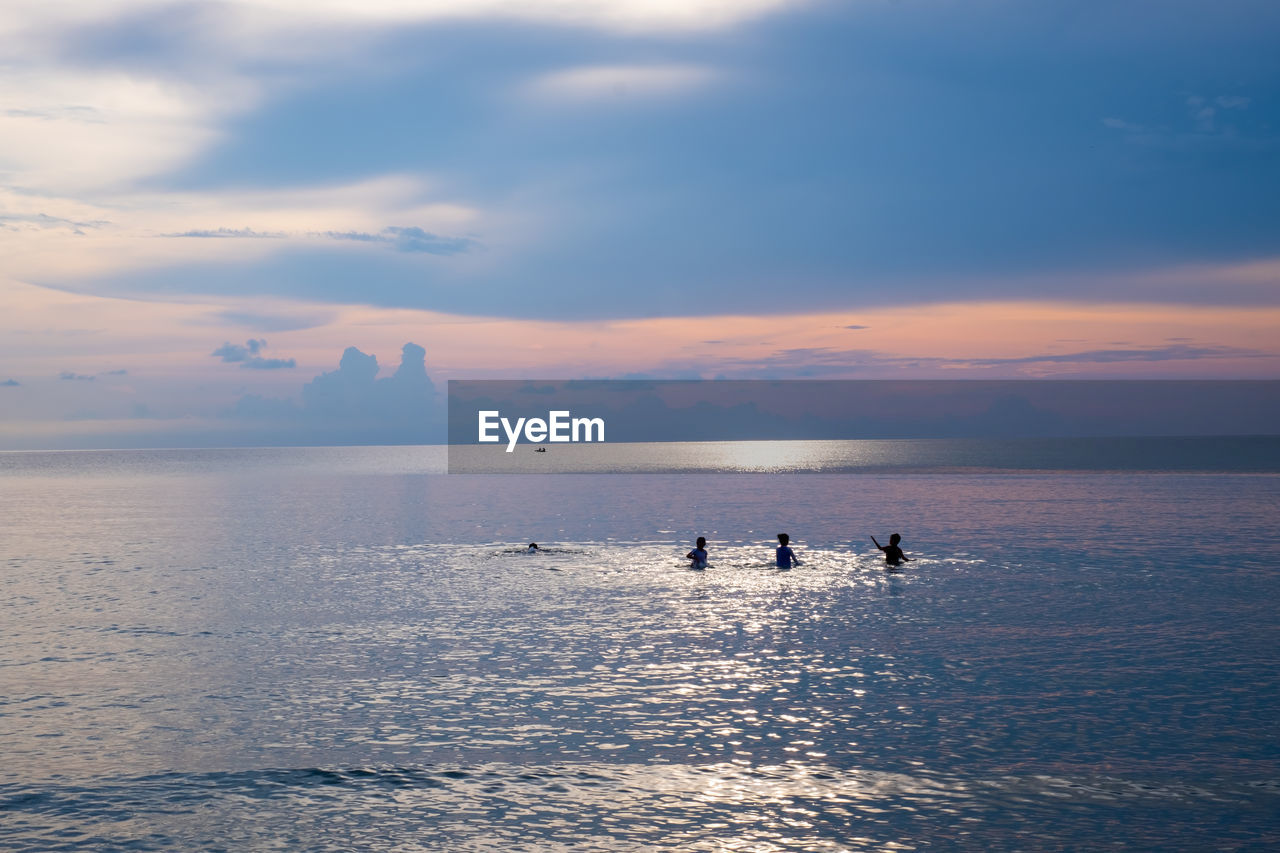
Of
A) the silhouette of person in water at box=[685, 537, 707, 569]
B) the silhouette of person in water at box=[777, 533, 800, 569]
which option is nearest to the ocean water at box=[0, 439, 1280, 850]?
the silhouette of person in water at box=[777, 533, 800, 569]

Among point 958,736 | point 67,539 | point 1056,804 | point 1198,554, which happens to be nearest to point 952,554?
point 1198,554

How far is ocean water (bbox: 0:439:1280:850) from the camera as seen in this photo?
17516 mm

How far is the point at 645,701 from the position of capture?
25.4m

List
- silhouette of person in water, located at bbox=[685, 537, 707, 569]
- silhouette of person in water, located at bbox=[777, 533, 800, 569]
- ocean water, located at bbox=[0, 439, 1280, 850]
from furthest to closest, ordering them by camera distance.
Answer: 1. silhouette of person in water, located at bbox=[777, 533, 800, 569]
2. silhouette of person in water, located at bbox=[685, 537, 707, 569]
3. ocean water, located at bbox=[0, 439, 1280, 850]

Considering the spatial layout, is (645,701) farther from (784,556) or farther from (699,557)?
(784,556)

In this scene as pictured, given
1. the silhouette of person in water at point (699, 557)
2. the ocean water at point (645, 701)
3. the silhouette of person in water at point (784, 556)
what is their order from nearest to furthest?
1. the ocean water at point (645, 701)
2. the silhouette of person in water at point (699, 557)
3. the silhouette of person in water at point (784, 556)

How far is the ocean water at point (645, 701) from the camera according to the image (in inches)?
690

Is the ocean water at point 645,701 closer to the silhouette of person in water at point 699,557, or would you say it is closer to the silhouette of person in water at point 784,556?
the silhouette of person in water at point 784,556

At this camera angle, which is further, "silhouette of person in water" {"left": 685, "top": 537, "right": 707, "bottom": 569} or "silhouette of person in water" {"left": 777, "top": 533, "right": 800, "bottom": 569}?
"silhouette of person in water" {"left": 777, "top": 533, "right": 800, "bottom": 569}

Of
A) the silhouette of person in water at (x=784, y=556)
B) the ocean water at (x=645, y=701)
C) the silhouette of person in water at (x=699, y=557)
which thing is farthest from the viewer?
the silhouette of person in water at (x=784, y=556)

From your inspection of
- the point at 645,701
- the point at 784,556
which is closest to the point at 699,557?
the point at 784,556

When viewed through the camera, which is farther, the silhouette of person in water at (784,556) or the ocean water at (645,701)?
the silhouette of person in water at (784,556)

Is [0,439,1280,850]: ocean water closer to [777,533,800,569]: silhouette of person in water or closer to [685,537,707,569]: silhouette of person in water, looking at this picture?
[777,533,800,569]: silhouette of person in water

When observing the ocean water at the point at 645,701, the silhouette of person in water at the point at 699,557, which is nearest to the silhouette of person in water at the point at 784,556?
the ocean water at the point at 645,701
